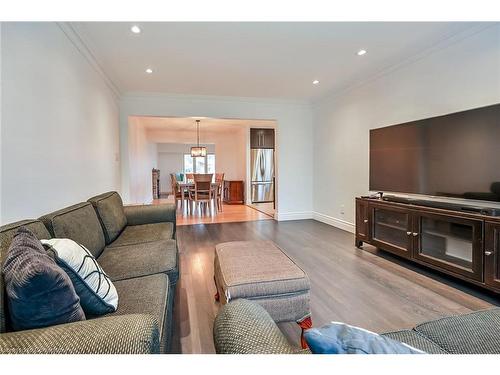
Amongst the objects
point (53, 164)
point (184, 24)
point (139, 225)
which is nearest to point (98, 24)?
point (184, 24)

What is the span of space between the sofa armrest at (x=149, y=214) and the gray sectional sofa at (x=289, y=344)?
2402 mm

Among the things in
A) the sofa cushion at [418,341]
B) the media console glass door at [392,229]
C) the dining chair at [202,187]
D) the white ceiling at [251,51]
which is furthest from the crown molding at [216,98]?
the sofa cushion at [418,341]

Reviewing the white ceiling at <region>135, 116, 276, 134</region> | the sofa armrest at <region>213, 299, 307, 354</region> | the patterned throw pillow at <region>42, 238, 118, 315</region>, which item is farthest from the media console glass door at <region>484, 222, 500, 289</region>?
the white ceiling at <region>135, 116, 276, 134</region>

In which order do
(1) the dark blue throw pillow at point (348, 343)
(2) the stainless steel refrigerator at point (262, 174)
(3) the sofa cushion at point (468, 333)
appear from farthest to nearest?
(2) the stainless steel refrigerator at point (262, 174) < (3) the sofa cushion at point (468, 333) < (1) the dark blue throw pillow at point (348, 343)

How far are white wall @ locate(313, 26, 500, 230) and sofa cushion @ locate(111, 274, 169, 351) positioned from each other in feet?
10.6

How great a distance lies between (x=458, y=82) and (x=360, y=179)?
5.96 ft

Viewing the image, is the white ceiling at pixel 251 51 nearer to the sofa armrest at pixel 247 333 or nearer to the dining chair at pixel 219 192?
the sofa armrest at pixel 247 333

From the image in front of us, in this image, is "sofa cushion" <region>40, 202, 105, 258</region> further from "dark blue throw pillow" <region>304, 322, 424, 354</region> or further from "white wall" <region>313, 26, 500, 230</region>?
"white wall" <region>313, 26, 500, 230</region>

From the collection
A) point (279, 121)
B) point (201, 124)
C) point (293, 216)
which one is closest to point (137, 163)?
point (201, 124)

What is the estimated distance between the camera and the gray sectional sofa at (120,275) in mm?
728

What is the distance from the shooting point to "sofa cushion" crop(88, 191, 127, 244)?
232 cm

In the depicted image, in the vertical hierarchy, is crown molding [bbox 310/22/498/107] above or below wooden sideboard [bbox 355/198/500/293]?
above

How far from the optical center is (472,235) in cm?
220
